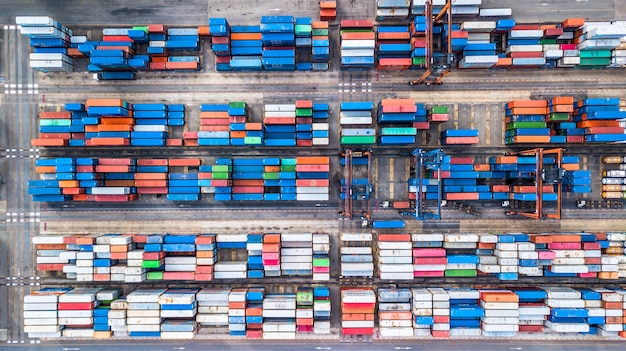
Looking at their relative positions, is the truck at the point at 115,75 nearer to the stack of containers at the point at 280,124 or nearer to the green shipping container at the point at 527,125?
the stack of containers at the point at 280,124

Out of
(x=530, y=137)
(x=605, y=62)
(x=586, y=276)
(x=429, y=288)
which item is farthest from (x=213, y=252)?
(x=605, y=62)

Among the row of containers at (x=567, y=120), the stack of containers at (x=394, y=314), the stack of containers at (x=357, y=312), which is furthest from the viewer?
the stack of containers at (x=394, y=314)

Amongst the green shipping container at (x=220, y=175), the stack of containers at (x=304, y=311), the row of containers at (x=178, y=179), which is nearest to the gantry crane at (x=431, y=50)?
the row of containers at (x=178, y=179)

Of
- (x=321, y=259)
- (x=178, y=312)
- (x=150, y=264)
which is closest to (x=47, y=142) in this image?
(x=150, y=264)

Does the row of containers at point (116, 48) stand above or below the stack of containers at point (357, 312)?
above

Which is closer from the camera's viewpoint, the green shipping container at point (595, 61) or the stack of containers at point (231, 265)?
the green shipping container at point (595, 61)

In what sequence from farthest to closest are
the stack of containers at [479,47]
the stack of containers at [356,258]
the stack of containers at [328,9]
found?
the stack of containers at [356,258] → the stack of containers at [328,9] → the stack of containers at [479,47]

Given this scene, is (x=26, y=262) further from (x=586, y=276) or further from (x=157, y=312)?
(x=586, y=276)

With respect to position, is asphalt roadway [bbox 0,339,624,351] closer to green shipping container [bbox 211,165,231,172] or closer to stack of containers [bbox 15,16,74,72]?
green shipping container [bbox 211,165,231,172]
